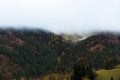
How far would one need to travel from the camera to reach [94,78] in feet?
597

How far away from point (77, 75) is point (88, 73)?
425 cm

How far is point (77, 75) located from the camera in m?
177

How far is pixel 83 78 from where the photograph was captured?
17338 centimetres

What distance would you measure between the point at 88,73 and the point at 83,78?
5.59 meters

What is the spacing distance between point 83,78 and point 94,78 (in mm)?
9638

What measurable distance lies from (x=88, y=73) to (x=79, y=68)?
4429mm

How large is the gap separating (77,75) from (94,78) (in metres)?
8.09

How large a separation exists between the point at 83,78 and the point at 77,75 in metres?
4.42

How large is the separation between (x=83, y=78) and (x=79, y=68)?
182 inches

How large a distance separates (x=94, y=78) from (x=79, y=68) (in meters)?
9.03

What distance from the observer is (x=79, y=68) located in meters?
176
